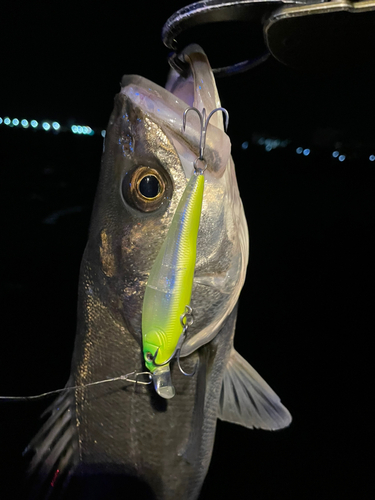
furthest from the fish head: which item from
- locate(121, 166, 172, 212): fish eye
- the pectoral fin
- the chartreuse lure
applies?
the pectoral fin

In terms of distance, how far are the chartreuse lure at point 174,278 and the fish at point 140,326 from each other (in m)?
0.14

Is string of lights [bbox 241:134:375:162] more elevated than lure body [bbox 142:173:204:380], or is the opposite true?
string of lights [bbox 241:134:375:162]

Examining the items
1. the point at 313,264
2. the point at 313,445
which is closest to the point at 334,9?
the point at 313,445

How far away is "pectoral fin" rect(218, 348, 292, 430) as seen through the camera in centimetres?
118

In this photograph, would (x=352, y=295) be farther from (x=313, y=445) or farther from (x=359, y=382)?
(x=313, y=445)

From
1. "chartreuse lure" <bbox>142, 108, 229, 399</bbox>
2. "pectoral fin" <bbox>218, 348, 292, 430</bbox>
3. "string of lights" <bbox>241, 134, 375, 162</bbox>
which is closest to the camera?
"chartreuse lure" <bbox>142, 108, 229, 399</bbox>

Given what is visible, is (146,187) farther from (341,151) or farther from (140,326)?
(341,151)

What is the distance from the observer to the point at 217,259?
912 mm

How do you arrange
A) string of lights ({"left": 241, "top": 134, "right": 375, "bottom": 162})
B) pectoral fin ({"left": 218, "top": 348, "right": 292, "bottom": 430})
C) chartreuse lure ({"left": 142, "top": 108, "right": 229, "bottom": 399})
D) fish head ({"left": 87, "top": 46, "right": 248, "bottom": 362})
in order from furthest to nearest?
string of lights ({"left": 241, "top": 134, "right": 375, "bottom": 162}) < pectoral fin ({"left": 218, "top": 348, "right": 292, "bottom": 430}) < fish head ({"left": 87, "top": 46, "right": 248, "bottom": 362}) < chartreuse lure ({"left": 142, "top": 108, "right": 229, "bottom": 399})

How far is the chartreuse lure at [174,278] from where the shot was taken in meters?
0.72

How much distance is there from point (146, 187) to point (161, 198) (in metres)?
0.05

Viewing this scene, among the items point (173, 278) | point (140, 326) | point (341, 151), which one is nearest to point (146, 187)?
point (173, 278)

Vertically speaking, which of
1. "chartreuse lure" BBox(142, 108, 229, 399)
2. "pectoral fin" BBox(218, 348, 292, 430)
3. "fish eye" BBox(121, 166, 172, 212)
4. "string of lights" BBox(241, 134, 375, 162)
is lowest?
"pectoral fin" BBox(218, 348, 292, 430)

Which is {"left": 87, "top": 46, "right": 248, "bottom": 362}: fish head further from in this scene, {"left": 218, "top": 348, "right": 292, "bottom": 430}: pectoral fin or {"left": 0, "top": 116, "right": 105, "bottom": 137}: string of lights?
{"left": 0, "top": 116, "right": 105, "bottom": 137}: string of lights
